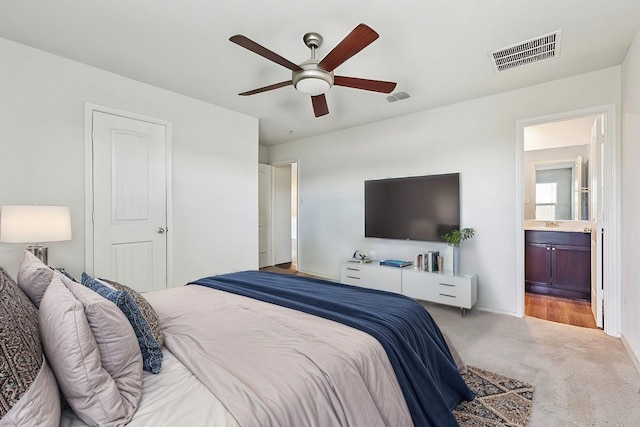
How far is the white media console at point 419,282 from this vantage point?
3.38 m

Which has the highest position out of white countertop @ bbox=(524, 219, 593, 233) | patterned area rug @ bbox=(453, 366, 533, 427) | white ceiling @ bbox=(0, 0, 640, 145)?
white ceiling @ bbox=(0, 0, 640, 145)

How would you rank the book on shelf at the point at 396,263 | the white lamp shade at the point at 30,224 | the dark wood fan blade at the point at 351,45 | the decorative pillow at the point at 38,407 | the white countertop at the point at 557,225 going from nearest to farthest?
the decorative pillow at the point at 38,407
the dark wood fan blade at the point at 351,45
the white lamp shade at the point at 30,224
the book on shelf at the point at 396,263
the white countertop at the point at 557,225

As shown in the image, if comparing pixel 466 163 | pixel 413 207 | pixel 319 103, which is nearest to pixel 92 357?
pixel 319 103

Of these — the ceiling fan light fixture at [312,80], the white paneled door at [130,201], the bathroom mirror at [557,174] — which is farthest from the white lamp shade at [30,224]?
the bathroom mirror at [557,174]

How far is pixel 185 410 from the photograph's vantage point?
0.91 metres

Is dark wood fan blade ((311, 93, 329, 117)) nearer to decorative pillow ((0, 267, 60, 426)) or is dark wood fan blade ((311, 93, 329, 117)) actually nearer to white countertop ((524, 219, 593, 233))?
decorative pillow ((0, 267, 60, 426))

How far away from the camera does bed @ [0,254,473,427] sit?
862 millimetres

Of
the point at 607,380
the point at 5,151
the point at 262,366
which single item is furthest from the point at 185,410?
the point at 5,151

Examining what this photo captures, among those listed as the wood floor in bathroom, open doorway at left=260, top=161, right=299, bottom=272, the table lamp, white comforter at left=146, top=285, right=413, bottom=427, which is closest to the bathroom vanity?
the wood floor in bathroom

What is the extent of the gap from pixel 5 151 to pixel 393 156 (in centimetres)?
410

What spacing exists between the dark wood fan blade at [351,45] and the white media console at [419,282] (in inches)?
101

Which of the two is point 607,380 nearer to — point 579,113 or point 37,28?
point 579,113

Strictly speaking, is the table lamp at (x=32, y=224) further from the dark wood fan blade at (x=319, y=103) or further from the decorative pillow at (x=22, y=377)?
the dark wood fan blade at (x=319, y=103)

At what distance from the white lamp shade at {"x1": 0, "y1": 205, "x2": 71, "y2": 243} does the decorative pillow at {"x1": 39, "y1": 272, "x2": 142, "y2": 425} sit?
68.1 inches
